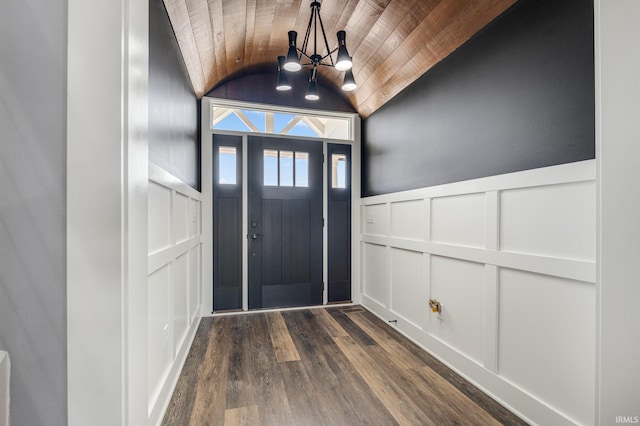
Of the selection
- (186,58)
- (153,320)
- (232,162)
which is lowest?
(153,320)

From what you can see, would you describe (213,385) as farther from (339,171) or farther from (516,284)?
(339,171)

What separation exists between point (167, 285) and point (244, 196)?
162 centimetres

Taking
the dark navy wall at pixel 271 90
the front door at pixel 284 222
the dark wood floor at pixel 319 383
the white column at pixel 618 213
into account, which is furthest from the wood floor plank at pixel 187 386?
the dark navy wall at pixel 271 90

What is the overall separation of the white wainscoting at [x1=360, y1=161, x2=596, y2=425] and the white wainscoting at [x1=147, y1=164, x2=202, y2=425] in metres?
1.84

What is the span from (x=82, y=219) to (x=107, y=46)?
36 centimetres

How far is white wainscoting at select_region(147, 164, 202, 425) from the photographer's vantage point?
→ 1419 mm

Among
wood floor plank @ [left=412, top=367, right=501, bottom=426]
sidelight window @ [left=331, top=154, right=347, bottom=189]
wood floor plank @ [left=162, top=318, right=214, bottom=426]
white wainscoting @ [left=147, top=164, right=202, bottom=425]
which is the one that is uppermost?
sidelight window @ [left=331, top=154, right=347, bottom=189]

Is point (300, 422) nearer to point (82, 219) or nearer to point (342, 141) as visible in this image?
point (82, 219)

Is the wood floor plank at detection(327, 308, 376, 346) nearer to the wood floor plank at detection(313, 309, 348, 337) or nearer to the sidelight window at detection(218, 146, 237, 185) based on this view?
the wood floor plank at detection(313, 309, 348, 337)

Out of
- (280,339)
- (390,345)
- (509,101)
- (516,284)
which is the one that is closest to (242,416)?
(280,339)

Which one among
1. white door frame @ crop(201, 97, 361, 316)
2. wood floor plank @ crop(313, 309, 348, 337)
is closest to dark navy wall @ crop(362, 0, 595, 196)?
white door frame @ crop(201, 97, 361, 316)

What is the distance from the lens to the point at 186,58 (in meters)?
2.23

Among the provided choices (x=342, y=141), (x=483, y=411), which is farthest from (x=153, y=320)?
(x=342, y=141)

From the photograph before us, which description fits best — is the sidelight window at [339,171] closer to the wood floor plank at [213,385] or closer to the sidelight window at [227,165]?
the sidelight window at [227,165]
